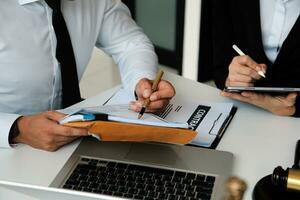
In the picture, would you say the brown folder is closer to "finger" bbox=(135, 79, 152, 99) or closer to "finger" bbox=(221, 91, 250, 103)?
"finger" bbox=(135, 79, 152, 99)

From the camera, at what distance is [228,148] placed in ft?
4.06

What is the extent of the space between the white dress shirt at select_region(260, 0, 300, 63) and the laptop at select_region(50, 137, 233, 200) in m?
0.61

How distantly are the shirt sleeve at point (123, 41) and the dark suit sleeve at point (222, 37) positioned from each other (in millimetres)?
219

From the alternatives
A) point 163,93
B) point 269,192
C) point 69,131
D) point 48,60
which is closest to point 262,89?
point 163,93

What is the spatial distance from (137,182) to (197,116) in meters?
0.36

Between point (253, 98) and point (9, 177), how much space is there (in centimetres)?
70

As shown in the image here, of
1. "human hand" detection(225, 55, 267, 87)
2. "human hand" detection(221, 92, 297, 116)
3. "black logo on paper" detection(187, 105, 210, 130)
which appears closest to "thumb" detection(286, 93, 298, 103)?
"human hand" detection(221, 92, 297, 116)

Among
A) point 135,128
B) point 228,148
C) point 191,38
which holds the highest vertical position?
point 135,128

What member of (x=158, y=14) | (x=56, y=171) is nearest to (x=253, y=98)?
(x=56, y=171)

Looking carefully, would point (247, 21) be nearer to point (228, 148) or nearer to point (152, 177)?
point (228, 148)

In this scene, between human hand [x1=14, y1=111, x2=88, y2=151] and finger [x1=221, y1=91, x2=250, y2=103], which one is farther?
finger [x1=221, y1=91, x2=250, y2=103]

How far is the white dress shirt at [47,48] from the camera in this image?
1.39m

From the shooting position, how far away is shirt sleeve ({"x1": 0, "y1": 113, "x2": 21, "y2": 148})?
121 centimetres

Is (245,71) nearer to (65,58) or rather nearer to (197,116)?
(197,116)
